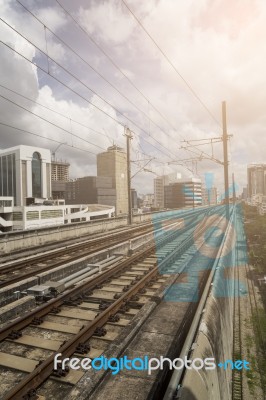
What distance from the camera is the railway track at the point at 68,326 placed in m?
5.03

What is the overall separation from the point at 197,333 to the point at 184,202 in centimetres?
18060

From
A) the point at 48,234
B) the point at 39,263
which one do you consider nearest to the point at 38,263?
the point at 39,263

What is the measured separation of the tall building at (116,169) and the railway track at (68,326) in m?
154

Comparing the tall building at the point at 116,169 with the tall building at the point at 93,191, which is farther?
the tall building at the point at 116,169

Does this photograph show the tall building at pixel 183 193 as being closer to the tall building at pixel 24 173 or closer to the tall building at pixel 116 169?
the tall building at pixel 116 169

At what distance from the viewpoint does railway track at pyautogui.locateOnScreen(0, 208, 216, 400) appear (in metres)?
5.03

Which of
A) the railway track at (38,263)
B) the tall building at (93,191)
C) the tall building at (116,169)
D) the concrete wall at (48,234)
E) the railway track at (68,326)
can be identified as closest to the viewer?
the railway track at (68,326)

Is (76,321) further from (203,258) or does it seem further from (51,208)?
(51,208)

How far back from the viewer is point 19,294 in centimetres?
905

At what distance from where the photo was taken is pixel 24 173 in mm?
89438

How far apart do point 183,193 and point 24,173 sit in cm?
11486

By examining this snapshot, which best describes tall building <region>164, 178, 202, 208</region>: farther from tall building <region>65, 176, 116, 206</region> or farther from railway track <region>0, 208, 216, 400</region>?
railway track <region>0, 208, 216, 400</region>

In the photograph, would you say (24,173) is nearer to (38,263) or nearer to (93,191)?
(93,191)

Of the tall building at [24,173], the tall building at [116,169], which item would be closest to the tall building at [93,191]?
the tall building at [116,169]
